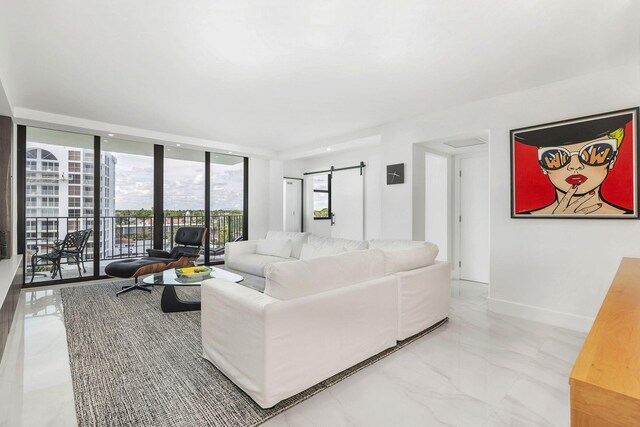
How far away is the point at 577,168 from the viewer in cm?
301

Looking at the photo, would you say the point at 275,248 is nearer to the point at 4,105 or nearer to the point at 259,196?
the point at 259,196

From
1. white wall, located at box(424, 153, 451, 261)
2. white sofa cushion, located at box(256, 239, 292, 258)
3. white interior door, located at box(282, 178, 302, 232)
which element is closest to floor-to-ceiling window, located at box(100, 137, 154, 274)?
white sofa cushion, located at box(256, 239, 292, 258)

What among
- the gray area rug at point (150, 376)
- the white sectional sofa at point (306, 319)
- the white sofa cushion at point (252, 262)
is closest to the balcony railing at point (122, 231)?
the white sofa cushion at point (252, 262)

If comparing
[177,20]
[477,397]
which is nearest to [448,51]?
[177,20]

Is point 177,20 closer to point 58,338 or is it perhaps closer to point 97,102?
point 97,102

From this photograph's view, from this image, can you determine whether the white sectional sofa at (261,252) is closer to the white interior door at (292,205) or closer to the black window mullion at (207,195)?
the black window mullion at (207,195)

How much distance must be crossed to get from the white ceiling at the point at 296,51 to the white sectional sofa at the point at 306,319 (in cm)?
169

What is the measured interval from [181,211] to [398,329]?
4821mm

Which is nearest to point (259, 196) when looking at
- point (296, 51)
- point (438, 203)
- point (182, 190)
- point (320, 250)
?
point (182, 190)

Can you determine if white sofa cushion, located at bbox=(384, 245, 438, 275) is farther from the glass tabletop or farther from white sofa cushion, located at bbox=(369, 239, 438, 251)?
the glass tabletop

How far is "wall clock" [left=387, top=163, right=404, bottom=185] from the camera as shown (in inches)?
176

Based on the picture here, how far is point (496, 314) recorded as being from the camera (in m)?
3.48

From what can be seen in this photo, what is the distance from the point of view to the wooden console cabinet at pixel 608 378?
20.9 inches

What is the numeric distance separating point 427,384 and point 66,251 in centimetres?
541
